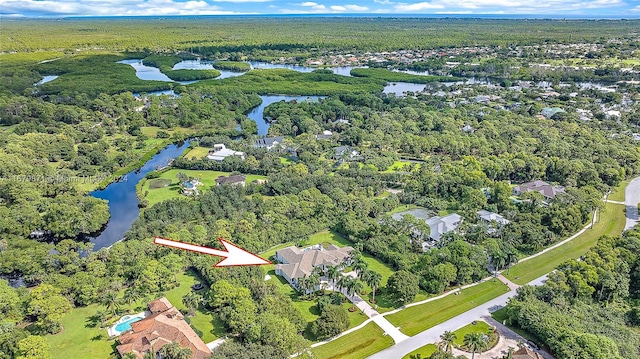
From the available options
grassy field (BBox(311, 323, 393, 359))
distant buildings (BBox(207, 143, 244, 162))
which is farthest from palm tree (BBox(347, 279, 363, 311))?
distant buildings (BBox(207, 143, 244, 162))

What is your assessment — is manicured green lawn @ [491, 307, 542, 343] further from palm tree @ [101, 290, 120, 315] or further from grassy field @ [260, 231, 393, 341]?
palm tree @ [101, 290, 120, 315]

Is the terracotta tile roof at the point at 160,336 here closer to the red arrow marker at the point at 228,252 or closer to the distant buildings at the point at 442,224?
the red arrow marker at the point at 228,252

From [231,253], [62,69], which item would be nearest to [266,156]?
[231,253]

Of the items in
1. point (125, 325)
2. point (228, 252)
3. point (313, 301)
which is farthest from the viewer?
point (228, 252)

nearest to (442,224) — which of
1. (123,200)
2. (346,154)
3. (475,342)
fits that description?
(475,342)

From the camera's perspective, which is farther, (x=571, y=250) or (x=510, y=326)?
(x=571, y=250)

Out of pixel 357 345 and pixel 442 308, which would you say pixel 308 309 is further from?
pixel 442 308

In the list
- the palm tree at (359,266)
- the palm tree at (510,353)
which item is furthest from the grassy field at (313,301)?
the palm tree at (510,353)
